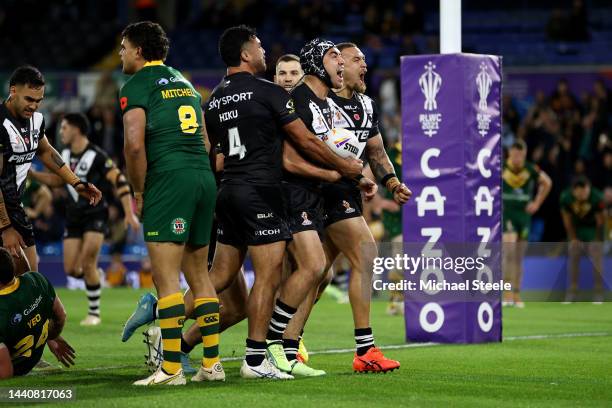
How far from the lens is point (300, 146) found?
8.74 meters

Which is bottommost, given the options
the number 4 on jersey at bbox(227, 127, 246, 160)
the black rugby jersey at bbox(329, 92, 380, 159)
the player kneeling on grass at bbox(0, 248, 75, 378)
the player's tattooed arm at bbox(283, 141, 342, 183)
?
the player kneeling on grass at bbox(0, 248, 75, 378)

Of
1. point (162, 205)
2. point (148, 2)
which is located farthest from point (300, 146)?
point (148, 2)

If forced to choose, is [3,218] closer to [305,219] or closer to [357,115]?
[305,219]

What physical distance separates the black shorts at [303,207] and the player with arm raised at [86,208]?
580cm

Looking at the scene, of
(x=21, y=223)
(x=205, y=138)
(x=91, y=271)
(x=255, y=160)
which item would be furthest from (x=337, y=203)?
(x=91, y=271)

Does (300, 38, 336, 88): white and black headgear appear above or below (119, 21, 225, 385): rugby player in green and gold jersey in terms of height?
above

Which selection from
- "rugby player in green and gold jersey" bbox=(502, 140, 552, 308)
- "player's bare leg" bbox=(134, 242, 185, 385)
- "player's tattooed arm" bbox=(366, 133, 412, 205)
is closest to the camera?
"player's bare leg" bbox=(134, 242, 185, 385)

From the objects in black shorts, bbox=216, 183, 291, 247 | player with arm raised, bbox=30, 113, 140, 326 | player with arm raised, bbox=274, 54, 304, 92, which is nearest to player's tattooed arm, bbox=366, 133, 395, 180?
player with arm raised, bbox=274, 54, 304, 92

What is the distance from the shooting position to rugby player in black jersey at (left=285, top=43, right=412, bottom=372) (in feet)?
30.6

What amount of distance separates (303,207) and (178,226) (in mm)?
1251

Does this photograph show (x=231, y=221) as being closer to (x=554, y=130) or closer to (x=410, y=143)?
(x=410, y=143)

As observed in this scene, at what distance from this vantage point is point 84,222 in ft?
50.4

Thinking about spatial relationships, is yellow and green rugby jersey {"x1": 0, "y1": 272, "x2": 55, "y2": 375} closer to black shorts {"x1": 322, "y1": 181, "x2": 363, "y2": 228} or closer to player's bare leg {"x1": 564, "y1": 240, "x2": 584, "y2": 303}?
black shorts {"x1": 322, "y1": 181, "x2": 363, "y2": 228}

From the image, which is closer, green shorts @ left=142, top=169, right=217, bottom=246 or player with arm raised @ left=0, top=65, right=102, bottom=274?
green shorts @ left=142, top=169, right=217, bottom=246
